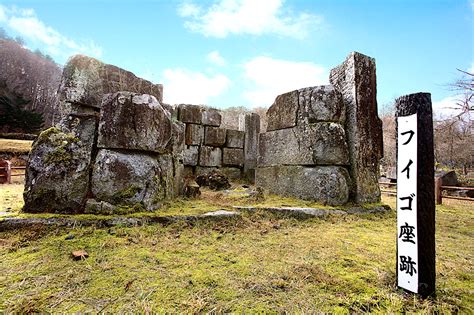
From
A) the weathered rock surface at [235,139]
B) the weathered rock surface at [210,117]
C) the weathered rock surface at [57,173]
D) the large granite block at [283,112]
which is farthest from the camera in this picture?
the weathered rock surface at [235,139]

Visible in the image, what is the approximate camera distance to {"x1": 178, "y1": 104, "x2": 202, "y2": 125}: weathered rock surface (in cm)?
728

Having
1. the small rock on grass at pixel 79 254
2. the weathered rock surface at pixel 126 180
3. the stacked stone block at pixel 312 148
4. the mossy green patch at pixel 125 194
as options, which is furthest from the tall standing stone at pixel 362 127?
the small rock on grass at pixel 79 254

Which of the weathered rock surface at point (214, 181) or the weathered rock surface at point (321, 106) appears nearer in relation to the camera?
the weathered rock surface at point (321, 106)

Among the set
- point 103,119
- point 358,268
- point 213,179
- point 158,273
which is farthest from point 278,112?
point 158,273

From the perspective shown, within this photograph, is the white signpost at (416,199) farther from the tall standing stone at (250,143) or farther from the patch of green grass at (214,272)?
the tall standing stone at (250,143)

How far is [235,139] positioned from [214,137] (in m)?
0.72

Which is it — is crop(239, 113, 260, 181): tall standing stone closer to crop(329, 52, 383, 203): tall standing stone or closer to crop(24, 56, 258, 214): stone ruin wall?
crop(329, 52, 383, 203): tall standing stone

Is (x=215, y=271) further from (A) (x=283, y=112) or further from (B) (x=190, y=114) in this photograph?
(B) (x=190, y=114)

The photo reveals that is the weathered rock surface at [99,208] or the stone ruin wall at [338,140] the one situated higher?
the stone ruin wall at [338,140]

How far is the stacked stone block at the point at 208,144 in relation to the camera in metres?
7.25

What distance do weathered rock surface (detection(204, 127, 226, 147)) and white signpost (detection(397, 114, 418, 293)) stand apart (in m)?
6.04

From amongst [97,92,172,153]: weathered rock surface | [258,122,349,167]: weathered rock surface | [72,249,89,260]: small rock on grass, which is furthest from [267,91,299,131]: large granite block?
[72,249,89,260]: small rock on grass

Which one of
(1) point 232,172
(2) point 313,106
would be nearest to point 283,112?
(2) point 313,106

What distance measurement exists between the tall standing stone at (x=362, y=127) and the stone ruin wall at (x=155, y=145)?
0.02 meters
